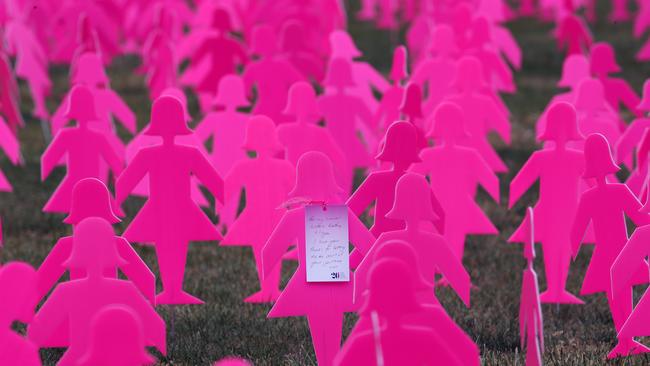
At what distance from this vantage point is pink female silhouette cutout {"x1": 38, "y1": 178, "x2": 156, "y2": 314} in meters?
3.80

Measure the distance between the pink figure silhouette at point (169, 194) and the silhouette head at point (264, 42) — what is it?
90.9 inches

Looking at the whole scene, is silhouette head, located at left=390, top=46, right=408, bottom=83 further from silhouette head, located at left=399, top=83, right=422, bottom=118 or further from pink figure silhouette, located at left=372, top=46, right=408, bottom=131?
silhouette head, located at left=399, top=83, right=422, bottom=118

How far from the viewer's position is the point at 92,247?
351 cm

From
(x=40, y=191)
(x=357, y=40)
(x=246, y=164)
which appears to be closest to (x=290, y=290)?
(x=246, y=164)

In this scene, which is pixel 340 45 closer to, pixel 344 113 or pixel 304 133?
pixel 344 113

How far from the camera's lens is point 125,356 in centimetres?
273

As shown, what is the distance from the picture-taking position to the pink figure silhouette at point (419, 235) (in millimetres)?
3748

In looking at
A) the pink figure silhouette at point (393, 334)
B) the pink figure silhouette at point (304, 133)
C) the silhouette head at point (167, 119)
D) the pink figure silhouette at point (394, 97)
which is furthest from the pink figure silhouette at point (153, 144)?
the pink figure silhouette at point (393, 334)

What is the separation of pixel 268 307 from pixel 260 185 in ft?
2.12

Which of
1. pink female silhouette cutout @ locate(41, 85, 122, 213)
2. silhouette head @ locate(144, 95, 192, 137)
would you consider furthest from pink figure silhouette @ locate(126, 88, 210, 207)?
silhouette head @ locate(144, 95, 192, 137)

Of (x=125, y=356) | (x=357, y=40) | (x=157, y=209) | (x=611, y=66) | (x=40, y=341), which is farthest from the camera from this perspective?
(x=357, y=40)

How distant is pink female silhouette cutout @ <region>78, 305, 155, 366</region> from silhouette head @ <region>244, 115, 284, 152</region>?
2392mm

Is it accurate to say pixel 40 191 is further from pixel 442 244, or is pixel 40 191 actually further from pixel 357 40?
pixel 357 40

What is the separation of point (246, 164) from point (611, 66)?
288 centimetres
